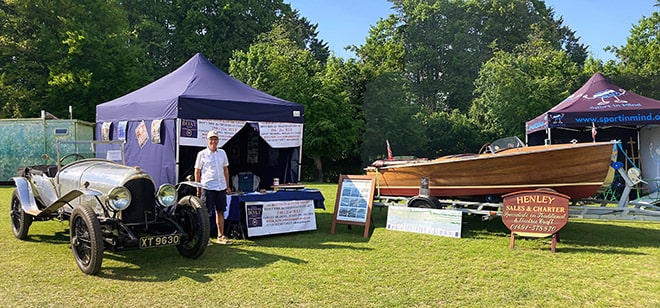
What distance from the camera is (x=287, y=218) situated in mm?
7098

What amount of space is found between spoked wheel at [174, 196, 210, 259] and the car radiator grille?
0.36 meters

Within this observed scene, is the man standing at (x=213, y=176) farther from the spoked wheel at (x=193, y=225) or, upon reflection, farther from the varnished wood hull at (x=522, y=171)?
the varnished wood hull at (x=522, y=171)

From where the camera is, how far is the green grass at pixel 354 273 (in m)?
4.09

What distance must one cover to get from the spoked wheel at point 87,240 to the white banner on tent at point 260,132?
230 centimetres

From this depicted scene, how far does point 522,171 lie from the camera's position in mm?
6805

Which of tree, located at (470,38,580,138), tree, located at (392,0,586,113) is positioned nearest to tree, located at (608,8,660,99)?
tree, located at (470,38,580,138)

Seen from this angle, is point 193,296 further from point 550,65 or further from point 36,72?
point 550,65

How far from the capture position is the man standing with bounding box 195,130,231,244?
624 centimetres

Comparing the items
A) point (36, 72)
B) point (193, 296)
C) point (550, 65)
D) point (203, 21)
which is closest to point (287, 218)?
point (193, 296)

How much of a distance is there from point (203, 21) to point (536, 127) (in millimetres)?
26608

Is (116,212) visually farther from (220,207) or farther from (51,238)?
(51,238)

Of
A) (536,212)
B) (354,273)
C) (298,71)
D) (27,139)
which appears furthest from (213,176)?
(298,71)

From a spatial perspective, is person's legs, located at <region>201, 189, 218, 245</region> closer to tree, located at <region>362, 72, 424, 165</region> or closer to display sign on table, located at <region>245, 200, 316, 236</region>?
display sign on table, located at <region>245, 200, 316, 236</region>

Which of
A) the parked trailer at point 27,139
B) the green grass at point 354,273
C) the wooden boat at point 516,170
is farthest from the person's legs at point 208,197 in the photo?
the parked trailer at point 27,139
